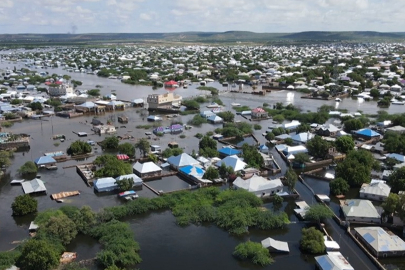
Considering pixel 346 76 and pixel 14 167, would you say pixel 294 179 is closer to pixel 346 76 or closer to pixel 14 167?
pixel 14 167

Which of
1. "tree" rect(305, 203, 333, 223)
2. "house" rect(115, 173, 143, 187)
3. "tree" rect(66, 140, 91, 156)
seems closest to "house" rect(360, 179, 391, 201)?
"tree" rect(305, 203, 333, 223)

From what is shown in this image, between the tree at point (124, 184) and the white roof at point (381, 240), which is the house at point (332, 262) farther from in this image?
the tree at point (124, 184)

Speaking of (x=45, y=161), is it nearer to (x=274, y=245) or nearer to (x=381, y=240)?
(x=274, y=245)

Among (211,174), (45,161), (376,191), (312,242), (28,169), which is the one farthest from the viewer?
(45,161)

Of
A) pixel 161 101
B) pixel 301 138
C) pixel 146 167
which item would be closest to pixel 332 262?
pixel 146 167

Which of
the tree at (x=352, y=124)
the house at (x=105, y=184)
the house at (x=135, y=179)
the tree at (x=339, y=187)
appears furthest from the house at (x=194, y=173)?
the tree at (x=352, y=124)

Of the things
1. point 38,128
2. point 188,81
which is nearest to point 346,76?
point 188,81
